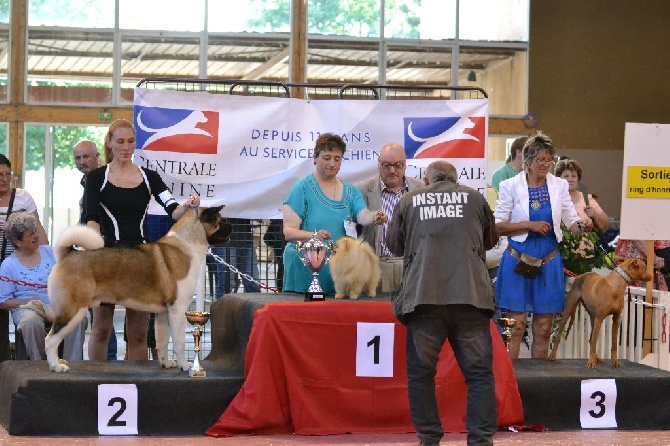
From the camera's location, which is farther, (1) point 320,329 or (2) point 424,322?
(1) point 320,329

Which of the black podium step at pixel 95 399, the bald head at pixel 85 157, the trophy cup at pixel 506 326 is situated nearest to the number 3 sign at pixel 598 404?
the trophy cup at pixel 506 326

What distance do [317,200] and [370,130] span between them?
1.64 metres

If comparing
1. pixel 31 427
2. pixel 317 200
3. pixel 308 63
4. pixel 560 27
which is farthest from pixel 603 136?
pixel 31 427

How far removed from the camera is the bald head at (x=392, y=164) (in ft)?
19.3

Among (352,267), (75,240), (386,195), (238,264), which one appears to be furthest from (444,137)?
(75,240)

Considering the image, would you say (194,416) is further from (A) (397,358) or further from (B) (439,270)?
(B) (439,270)

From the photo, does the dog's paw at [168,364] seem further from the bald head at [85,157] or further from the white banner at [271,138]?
the bald head at [85,157]

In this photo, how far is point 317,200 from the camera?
5.70m

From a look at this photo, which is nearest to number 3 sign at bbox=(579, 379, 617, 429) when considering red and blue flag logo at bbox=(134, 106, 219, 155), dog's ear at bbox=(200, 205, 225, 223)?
dog's ear at bbox=(200, 205, 225, 223)

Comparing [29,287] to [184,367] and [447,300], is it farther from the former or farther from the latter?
[447,300]

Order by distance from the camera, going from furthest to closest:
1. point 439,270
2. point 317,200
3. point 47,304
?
1. point 47,304
2. point 317,200
3. point 439,270

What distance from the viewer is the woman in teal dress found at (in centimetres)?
564

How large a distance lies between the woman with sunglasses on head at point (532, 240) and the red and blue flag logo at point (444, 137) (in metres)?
1.38

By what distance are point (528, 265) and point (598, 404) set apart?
33.6 inches
